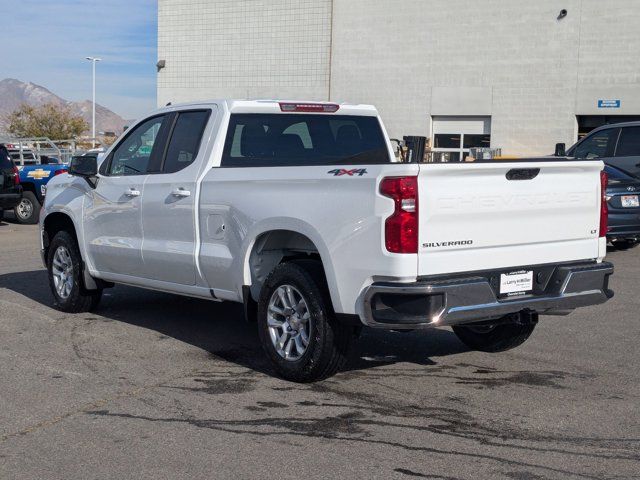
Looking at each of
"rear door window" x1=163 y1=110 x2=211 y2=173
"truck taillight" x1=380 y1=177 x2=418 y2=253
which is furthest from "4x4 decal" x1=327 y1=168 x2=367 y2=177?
"rear door window" x1=163 y1=110 x2=211 y2=173

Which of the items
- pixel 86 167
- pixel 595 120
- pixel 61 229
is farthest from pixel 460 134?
pixel 86 167

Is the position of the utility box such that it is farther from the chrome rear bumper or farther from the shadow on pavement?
the shadow on pavement

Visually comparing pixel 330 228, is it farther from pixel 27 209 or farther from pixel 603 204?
pixel 27 209

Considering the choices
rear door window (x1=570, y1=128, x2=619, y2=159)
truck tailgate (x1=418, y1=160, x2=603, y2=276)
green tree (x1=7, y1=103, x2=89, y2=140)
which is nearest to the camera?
truck tailgate (x1=418, y1=160, x2=603, y2=276)

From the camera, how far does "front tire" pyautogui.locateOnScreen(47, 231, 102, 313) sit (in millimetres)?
9562

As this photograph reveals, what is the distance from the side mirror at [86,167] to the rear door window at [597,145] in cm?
986

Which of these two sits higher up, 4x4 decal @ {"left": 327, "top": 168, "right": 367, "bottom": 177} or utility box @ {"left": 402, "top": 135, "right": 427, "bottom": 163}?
utility box @ {"left": 402, "top": 135, "right": 427, "bottom": 163}

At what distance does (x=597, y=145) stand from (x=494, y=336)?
9729 millimetres

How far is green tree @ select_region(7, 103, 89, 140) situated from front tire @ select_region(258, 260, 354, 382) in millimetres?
79289

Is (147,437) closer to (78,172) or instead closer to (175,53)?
(78,172)

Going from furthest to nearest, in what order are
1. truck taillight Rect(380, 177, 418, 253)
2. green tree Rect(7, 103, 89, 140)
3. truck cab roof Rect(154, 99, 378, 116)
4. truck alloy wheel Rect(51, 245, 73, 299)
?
1. green tree Rect(7, 103, 89, 140)
2. truck alloy wheel Rect(51, 245, 73, 299)
3. truck cab roof Rect(154, 99, 378, 116)
4. truck taillight Rect(380, 177, 418, 253)

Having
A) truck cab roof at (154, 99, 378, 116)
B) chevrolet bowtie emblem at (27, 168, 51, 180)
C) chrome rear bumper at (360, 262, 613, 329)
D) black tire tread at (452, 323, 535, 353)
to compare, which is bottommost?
black tire tread at (452, 323, 535, 353)

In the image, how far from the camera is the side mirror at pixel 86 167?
30.2 ft

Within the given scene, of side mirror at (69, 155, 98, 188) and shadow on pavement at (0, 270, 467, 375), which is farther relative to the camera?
side mirror at (69, 155, 98, 188)
